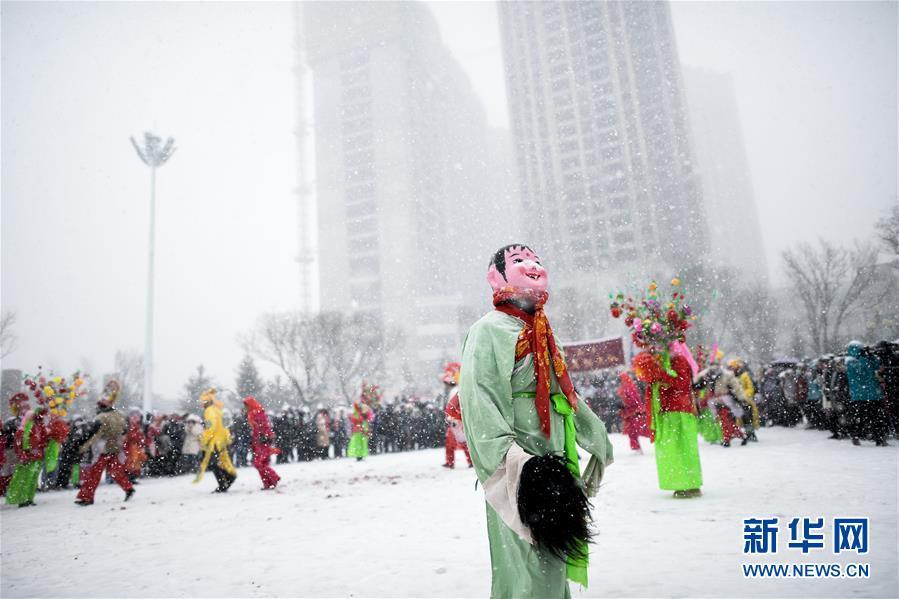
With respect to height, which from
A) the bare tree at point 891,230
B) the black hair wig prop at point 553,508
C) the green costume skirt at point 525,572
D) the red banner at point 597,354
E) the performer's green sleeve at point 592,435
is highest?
the bare tree at point 891,230

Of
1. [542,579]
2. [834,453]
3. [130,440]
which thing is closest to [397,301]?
[130,440]

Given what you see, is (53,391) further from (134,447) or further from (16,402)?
(134,447)

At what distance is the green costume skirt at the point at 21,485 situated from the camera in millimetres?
9703

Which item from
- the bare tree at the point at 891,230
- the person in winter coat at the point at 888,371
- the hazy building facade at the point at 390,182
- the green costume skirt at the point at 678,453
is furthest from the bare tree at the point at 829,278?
the hazy building facade at the point at 390,182

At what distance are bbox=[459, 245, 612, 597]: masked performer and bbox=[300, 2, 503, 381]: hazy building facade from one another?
220 ft

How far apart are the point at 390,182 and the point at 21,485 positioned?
263ft

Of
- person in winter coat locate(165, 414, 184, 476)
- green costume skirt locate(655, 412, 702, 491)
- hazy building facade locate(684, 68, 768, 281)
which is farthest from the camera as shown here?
hazy building facade locate(684, 68, 768, 281)

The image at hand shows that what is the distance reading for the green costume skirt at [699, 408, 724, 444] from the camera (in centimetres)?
1244

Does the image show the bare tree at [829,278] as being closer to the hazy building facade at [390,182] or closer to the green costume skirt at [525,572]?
the green costume skirt at [525,572]

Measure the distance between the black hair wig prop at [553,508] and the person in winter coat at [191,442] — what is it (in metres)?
15.5

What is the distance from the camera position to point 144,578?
4.27 metres

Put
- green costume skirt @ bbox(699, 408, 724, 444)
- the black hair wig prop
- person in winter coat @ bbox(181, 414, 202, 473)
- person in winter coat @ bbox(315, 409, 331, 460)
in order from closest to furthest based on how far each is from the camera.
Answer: the black hair wig prop → green costume skirt @ bbox(699, 408, 724, 444) → person in winter coat @ bbox(181, 414, 202, 473) → person in winter coat @ bbox(315, 409, 331, 460)

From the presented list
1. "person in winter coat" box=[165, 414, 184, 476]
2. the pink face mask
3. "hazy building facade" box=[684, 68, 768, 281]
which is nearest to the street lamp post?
"person in winter coat" box=[165, 414, 184, 476]

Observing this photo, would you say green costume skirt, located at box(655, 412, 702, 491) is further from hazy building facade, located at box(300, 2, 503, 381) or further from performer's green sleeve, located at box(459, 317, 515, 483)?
hazy building facade, located at box(300, 2, 503, 381)
